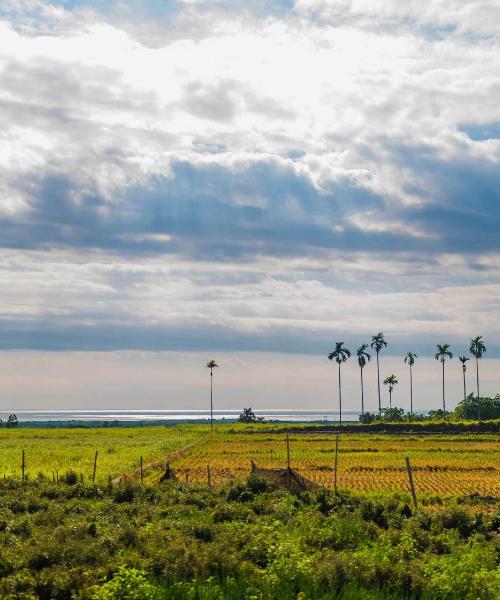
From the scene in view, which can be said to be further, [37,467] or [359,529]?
[37,467]

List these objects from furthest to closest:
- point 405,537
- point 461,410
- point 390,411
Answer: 1. point 390,411
2. point 461,410
3. point 405,537

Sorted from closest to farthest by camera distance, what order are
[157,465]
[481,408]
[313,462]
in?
[157,465]
[313,462]
[481,408]

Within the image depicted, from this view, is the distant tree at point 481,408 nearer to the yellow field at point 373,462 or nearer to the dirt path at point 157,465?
the yellow field at point 373,462

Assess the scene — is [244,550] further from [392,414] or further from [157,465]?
[392,414]

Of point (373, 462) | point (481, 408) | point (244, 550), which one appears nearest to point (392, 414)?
point (481, 408)

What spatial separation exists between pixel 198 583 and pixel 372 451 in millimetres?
66106

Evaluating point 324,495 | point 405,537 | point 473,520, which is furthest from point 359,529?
point 324,495

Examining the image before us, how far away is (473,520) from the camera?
25.3 metres

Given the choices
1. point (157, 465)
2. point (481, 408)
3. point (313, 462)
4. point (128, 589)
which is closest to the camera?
point (128, 589)

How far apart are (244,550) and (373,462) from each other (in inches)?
1891

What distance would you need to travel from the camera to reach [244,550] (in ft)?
62.2

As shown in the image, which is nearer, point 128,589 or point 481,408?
point 128,589

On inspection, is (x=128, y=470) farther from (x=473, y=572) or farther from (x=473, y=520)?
(x=473, y=572)

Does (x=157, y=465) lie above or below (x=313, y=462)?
above
